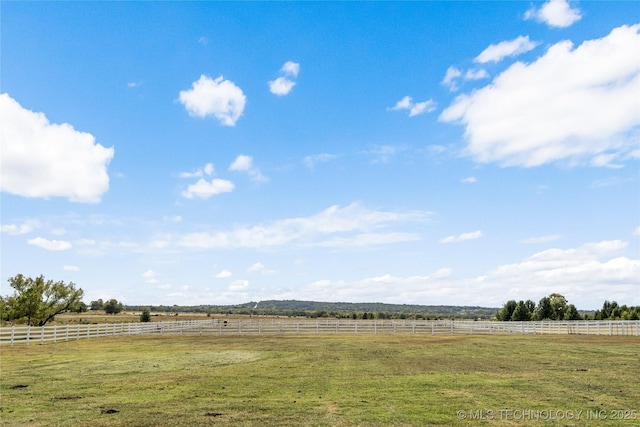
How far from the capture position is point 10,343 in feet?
109

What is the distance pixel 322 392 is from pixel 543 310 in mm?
82171

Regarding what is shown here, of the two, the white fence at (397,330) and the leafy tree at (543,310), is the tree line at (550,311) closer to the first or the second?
the leafy tree at (543,310)

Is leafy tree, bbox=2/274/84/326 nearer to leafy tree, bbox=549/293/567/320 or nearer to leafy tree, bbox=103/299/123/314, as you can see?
leafy tree, bbox=549/293/567/320

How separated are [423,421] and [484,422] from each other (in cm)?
123

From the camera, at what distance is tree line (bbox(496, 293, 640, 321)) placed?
79938mm

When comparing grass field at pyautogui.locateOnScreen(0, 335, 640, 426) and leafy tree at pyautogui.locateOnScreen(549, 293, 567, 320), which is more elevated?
grass field at pyautogui.locateOnScreen(0, 335, 640, 426)

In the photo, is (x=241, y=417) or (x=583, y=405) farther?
(x=583, y=405)

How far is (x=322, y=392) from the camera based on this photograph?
41.2 ft

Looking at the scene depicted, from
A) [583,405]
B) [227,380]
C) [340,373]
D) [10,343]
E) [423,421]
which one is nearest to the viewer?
[423,421]

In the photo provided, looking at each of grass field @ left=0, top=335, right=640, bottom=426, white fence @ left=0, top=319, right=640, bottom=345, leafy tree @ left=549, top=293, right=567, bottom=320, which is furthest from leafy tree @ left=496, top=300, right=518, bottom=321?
grass field @ left=0, top=335, right=640, bottom=426

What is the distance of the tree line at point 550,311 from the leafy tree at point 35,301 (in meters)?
69.8

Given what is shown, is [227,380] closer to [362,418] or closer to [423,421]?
[362,418]

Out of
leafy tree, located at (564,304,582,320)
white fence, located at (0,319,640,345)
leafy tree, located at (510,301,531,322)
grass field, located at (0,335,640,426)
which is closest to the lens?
grass field, located at (0,335,640,426)

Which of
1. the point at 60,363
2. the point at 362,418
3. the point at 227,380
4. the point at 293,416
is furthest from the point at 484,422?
the point at 60,363
